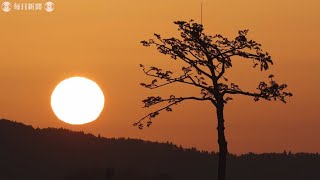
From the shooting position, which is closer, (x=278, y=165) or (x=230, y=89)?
(x=230, y=89)

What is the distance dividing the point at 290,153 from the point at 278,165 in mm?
4427

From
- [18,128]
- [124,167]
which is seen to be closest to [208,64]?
[124,167]

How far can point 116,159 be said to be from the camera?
109688 millimetres

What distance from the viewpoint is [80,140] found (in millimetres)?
119500

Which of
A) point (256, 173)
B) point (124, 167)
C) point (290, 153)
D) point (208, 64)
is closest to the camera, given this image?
point (208, 64)

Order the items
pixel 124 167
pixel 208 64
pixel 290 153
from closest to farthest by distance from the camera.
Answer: pixel 208 64 < pixel 124 167 < pixel 290 153

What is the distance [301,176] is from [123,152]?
1857 cm

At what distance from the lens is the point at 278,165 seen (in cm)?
11519

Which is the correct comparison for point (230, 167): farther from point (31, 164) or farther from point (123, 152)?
point (31, 164)

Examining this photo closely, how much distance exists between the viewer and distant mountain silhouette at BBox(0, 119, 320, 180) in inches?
4176

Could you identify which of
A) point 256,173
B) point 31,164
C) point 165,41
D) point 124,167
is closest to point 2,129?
point 31,164

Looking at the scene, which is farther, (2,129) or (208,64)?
(2,129)

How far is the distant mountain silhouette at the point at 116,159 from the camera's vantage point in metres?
106

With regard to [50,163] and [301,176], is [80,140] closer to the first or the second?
[50,163]
